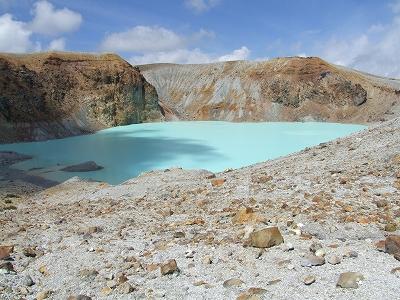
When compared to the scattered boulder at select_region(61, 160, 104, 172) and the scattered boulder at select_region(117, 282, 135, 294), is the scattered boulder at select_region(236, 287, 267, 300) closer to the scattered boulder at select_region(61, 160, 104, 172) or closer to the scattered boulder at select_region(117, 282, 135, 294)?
the scattered boulder at select_region(117, 282, 135, 294)

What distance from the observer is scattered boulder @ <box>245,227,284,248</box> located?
22.2 ft

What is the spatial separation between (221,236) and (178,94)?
254ft

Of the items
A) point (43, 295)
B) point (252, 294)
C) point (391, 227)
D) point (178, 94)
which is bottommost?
point (43, 295)

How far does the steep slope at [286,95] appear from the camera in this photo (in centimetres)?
6962

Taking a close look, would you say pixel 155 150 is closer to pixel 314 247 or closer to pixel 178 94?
pixel 314 247

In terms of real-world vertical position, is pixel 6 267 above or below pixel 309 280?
below

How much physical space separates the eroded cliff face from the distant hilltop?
4.8 inches

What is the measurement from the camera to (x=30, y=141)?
48.0 metres

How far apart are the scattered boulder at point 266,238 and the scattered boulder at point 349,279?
152cm

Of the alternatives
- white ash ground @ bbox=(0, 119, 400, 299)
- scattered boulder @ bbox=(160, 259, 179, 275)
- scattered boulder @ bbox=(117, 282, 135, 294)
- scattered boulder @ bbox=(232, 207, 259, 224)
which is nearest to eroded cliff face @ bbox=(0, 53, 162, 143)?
white ash ground @ bbox=(0, 119, 400, 299)

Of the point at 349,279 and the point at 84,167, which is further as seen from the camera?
the point at 84,167

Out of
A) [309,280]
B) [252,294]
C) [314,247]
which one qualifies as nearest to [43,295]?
[252,294]

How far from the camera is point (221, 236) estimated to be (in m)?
7.69

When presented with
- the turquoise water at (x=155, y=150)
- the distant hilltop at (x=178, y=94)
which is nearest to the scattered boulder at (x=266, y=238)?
the turquoise water at (x=155, y=150)
